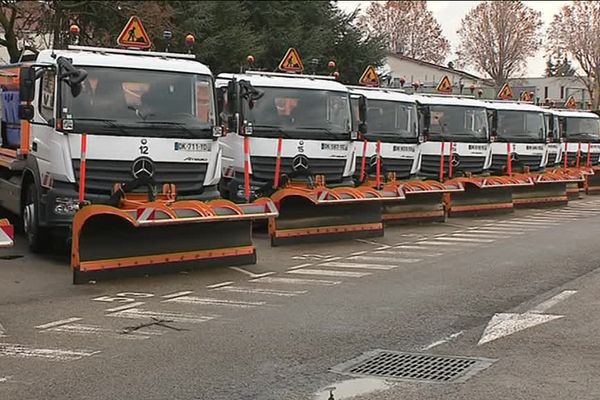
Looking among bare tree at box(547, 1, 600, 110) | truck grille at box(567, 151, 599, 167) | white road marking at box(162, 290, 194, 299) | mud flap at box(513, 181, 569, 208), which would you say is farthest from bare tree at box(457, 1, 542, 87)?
white road marking at box(162, 290, 194, 299)

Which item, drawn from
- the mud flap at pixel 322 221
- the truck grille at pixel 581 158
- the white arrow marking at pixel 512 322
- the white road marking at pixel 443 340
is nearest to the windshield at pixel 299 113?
the mud flap at pixel 322 221

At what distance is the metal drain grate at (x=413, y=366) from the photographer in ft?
22.0

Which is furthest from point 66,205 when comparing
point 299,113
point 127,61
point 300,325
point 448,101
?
point 448,101

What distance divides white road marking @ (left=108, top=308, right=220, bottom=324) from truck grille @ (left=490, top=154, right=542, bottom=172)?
1467 cm

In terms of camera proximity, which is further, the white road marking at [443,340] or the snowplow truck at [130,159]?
the snowplow truck at [130,159]

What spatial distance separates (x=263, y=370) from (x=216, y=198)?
5821mm

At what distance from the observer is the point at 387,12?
74.2m

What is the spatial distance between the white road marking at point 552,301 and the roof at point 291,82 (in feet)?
21.3

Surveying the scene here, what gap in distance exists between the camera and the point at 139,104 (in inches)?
456

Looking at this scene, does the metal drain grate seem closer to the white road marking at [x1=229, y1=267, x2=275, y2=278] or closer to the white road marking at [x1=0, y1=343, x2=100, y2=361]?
the white road marking at [x1=0, y1=343, x2=100, y2=361]

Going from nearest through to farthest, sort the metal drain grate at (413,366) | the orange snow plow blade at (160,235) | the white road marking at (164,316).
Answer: the metal drain grate at (413,366) → the white road marking at (164,316) → the orange snow plow blade at (160,235)

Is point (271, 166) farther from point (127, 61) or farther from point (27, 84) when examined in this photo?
point (27, 84)

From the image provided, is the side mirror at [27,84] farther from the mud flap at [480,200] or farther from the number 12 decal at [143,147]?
the mud flap at [480,200]

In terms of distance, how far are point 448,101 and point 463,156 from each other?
1.36 meters
